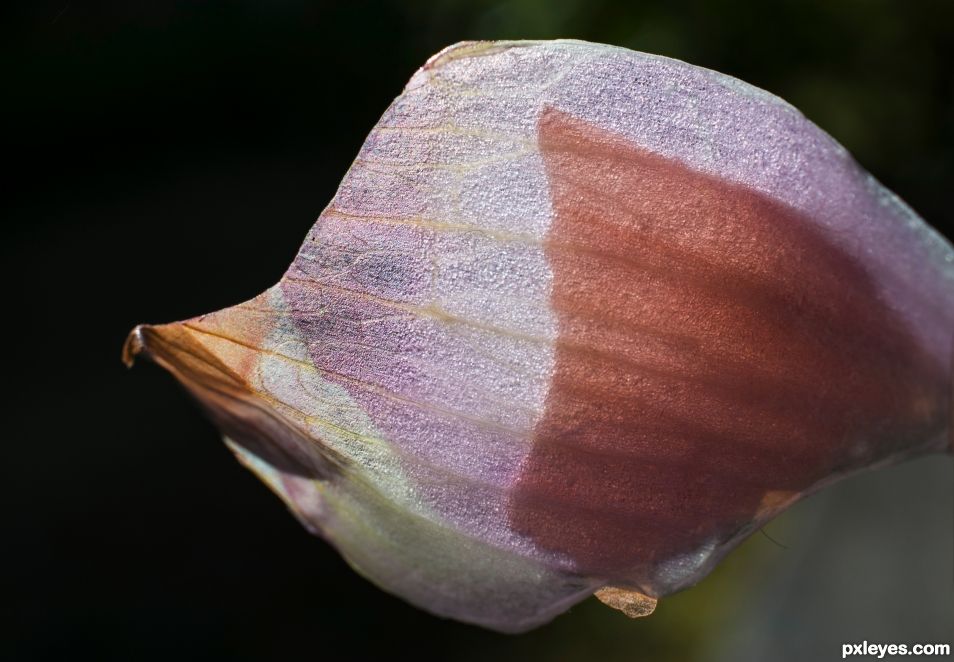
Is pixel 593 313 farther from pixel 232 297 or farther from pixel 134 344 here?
pixel 232 297

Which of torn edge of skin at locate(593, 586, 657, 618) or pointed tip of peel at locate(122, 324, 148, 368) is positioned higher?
torn edge of skin at locate(593, 586, 657, 618)

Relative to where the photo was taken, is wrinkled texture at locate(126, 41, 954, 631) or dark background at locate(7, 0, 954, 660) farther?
dark background at locate(7, 0, 954, 660)

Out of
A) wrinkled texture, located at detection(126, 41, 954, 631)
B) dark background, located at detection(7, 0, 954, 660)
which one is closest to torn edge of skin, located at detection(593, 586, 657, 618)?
wrinkled texture, located at detection(126, 41, 954, 631)

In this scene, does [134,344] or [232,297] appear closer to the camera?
[134,344]

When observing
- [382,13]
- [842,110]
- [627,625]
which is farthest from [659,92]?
[627,625]

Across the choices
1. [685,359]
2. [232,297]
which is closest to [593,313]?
[685,359]

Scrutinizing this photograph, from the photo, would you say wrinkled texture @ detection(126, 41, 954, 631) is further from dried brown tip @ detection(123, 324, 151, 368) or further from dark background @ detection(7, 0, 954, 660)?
dark background @ detection(7, 0, 954, 660)
